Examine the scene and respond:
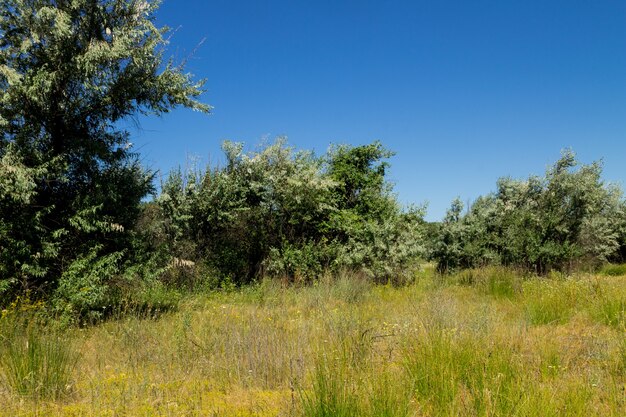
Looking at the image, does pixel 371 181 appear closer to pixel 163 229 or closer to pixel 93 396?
pixel 163 229

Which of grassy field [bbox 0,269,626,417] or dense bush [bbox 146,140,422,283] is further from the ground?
dense bush [bbox 146,140,422,283]

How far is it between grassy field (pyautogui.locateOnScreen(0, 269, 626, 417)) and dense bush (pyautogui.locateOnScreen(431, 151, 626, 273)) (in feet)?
33.6

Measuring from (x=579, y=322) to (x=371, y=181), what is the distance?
10140mm

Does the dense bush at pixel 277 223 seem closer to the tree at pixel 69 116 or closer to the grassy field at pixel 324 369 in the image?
the tree at pixel 69 116

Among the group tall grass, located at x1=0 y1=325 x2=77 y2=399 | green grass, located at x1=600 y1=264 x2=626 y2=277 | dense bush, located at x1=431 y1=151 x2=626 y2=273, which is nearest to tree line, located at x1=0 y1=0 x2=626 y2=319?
dense bush, located at x1=431 y1=151 x2=626 y2=273

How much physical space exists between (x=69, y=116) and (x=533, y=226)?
700 inches

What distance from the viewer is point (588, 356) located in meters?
5.29

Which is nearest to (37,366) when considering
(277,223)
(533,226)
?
(277,223)

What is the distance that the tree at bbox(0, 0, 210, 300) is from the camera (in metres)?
7.71

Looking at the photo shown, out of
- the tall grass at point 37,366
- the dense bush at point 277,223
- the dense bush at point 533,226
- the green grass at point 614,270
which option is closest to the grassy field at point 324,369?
the tall grass at point 37,366

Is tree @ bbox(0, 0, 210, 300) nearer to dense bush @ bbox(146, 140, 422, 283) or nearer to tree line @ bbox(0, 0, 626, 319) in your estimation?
tree line @ bbox(0, 0, 626, 319)

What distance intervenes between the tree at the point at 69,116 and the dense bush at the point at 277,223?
4.11 metres

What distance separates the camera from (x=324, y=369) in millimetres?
3783

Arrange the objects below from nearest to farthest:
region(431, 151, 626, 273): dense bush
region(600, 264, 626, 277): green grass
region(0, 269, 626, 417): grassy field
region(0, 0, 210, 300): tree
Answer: region(0, 269, 626, 417): grassy field, region(0, 0, 210, 300): tree, region(431, 151, 626, 273): dense bush, region(600, 264, 626, 277): green grass
